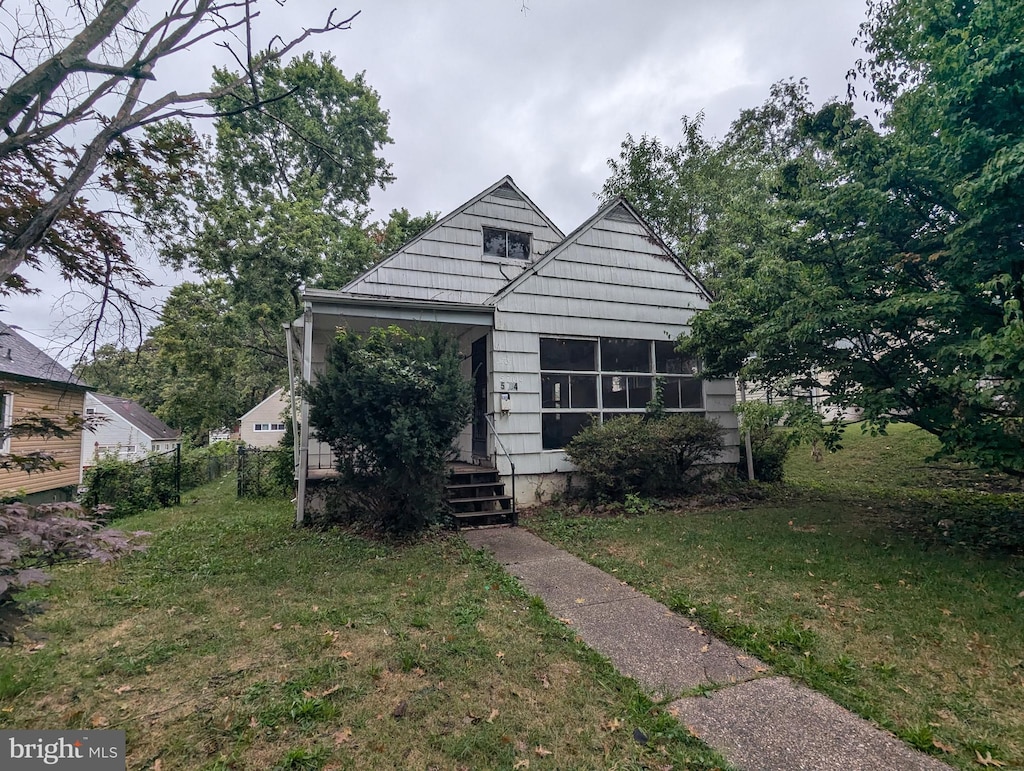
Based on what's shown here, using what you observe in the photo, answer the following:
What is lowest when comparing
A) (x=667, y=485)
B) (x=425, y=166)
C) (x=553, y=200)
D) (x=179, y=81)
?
(x=667, y=485)

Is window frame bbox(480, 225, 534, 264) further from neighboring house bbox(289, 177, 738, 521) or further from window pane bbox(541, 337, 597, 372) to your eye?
window pane bbox(541, 337, 597, 372)

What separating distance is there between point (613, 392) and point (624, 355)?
0.80 meters

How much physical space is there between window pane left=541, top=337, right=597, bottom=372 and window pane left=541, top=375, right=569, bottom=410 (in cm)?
21

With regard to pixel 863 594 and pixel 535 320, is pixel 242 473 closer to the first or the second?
pixel 535 320

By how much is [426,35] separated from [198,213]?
565 inches

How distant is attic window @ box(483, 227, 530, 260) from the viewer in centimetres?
1076

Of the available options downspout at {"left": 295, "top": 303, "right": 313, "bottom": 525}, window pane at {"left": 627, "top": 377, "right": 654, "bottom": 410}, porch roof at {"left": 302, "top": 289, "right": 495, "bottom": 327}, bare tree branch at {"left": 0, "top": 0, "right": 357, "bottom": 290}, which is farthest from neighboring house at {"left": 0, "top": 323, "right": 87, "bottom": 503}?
window pane at {"left": 627, "top": 377, "right": 654, "bottom": 410}

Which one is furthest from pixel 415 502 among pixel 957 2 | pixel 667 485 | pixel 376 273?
pixel 957 2

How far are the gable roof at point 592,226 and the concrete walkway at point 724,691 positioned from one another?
550 centimetres

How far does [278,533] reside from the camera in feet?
22.9

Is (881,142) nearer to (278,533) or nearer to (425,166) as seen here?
(278,533)

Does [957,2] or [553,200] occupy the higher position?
[553,200]

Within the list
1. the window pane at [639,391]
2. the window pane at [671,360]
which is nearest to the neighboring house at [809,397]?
the window pane at [671,360]

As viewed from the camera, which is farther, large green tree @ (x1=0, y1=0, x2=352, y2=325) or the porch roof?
the porch roof
